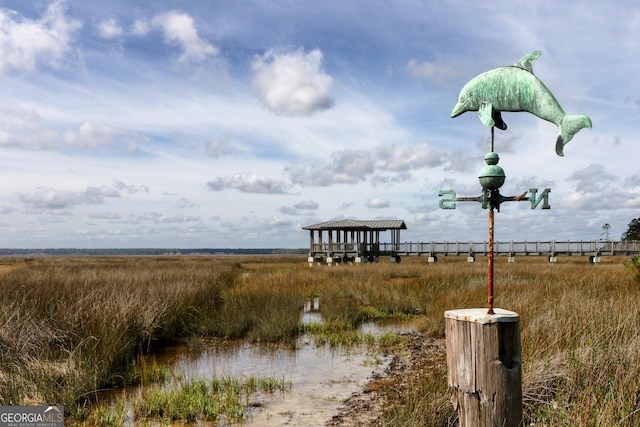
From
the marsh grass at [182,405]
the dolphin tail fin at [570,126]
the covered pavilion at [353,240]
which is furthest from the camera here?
the covered pavilion at [353,240]

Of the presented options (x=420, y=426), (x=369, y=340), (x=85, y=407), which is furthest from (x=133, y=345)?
(x=420, y=426)

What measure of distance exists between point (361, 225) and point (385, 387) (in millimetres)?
28048

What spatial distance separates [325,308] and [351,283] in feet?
16.9

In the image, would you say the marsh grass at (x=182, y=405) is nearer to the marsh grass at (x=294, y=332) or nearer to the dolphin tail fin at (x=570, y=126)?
the marsh grass at (x=294, y=332)

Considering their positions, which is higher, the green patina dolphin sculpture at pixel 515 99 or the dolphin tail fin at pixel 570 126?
the green patina dolphin sculpture at pixel 515 99

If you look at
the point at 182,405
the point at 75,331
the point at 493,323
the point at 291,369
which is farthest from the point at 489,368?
the point at 75,331

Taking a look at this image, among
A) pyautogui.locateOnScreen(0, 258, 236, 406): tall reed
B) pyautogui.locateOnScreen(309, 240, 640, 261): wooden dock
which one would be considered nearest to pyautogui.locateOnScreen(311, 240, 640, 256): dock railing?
pyautogui.locateOnScreen(309, 240, 640, 261): wooden dock

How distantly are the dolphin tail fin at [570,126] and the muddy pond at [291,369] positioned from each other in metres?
3.99

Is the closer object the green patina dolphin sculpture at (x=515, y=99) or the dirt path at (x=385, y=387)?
the green patina dolphin sculpture at (x=515, y=99)

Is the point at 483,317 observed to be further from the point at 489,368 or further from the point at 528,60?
the point at 528,60

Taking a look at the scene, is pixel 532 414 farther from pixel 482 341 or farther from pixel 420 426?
pixel 482 341

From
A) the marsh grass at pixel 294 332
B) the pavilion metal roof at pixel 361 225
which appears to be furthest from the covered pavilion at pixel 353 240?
the marsh grass at pixel 294 332

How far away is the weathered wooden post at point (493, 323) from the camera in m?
3.08

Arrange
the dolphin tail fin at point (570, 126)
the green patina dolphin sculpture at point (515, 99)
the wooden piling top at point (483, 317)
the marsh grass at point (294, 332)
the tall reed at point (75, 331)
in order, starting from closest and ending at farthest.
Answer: the wooden piling top at point (483, 317)
the dolphin tail fin at point (570, 126)
the green patina dolphin sculpture at point (515, 99)
the marsh grass at point (294, 332)
the tall reed at point (75, 331)
